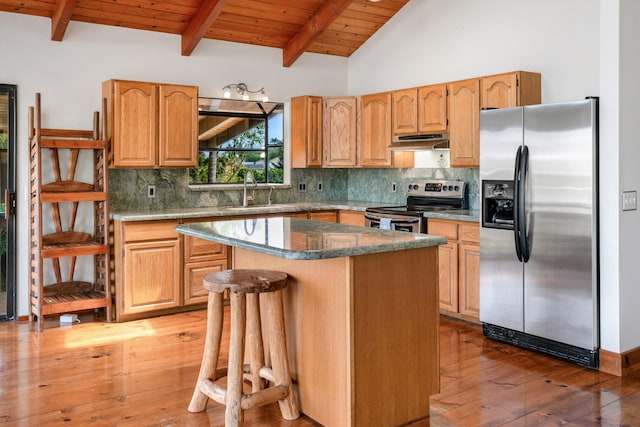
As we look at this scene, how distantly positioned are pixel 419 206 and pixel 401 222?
0.67 meters

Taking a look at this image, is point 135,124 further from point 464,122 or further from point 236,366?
point 236,366

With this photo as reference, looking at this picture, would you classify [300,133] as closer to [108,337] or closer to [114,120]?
[114,120]

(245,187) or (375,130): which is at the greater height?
(375,130)

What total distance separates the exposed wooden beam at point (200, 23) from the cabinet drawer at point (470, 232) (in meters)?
2.68

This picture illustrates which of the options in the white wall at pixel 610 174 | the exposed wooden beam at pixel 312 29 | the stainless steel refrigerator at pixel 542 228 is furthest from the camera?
the exposed wooden beam at pixel 312 29

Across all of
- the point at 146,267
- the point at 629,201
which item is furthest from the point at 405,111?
the point at 146,267

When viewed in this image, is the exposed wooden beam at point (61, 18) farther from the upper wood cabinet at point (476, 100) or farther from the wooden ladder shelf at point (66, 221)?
the upper wood cabinet at point (476, 100)

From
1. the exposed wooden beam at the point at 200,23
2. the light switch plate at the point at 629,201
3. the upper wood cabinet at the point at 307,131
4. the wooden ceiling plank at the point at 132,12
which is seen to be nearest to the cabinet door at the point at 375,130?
the upper wood cabinet at the point at 307,131

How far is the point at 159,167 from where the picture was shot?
17.7ft

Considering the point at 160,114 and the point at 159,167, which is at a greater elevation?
the point at 160,114

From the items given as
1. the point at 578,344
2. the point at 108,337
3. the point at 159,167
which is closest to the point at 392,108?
the point at 159,167

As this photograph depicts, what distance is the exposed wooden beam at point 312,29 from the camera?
562 cm

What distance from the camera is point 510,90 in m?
4.70

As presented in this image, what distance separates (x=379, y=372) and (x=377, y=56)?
4.42m
